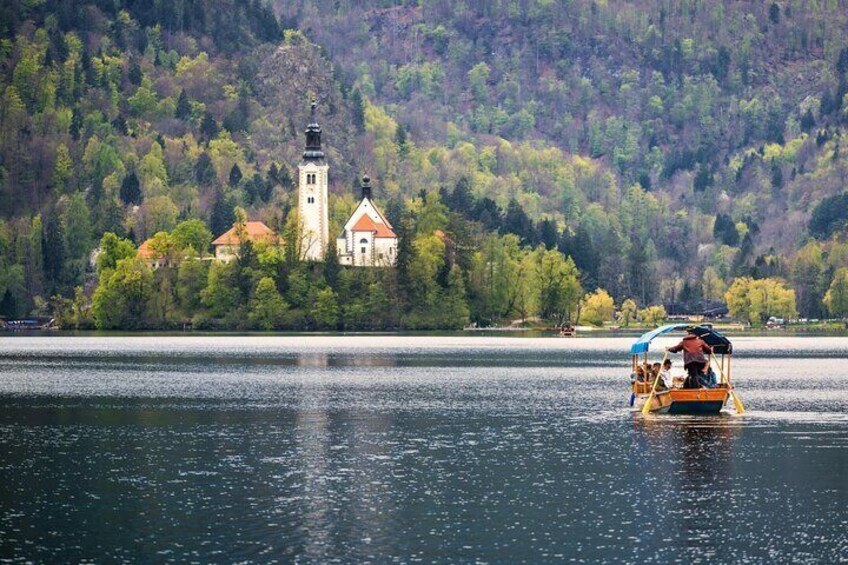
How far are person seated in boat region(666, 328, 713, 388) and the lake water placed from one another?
288cm

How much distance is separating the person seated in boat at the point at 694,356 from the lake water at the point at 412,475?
2880 millimetres

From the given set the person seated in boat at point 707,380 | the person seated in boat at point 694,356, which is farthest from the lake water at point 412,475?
the person seated in boat at point 694,356

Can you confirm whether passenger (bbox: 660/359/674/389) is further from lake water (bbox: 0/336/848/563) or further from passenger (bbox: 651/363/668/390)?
lake water (bbox: 0/336/848/563)

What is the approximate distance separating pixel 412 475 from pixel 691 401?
31370mm

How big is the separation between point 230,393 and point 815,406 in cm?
4018

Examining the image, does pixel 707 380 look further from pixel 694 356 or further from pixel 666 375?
pixel 666 375

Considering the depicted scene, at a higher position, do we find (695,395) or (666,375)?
(666,375)

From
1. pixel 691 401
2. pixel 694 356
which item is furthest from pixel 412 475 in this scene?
pixel 694 356

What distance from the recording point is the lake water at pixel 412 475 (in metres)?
53.8

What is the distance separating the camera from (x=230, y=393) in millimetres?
116938

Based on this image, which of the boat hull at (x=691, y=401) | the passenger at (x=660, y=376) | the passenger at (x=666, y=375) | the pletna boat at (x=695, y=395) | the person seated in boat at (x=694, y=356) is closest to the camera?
the boat hull at (x=691, y=401)

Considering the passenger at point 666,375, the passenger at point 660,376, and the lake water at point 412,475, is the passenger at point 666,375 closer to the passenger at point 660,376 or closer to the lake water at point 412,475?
the passenger at point 660,376

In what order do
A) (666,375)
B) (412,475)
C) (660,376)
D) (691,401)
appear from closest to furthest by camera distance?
(412,475), (691,401), (660,376), (666,375)

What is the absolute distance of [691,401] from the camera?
96125 mm
